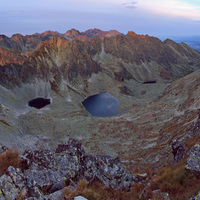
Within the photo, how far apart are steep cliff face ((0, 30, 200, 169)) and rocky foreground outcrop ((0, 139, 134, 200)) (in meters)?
14.4

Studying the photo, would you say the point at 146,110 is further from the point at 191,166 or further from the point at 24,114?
the point at 191,166

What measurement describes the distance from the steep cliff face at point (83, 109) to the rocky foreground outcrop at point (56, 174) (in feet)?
47.3

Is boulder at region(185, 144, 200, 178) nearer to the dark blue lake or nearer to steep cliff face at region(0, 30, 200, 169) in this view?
steep cliff face at region(0, 30, 200, 169)

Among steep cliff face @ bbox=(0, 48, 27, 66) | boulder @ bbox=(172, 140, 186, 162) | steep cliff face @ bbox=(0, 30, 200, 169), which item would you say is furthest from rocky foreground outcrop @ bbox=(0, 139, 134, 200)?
steep cliff face @ bbox=(0, 48, 27, 66)

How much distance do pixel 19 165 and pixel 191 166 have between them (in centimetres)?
1230

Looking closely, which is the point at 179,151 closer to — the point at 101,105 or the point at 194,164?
the point at 194,164

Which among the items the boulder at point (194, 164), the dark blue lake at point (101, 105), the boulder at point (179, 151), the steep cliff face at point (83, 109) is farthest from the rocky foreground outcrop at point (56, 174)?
the dark blue lake at point (101, 105)

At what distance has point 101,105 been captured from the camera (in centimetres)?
12056

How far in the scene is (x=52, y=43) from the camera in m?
155

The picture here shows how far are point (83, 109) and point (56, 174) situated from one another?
298ft

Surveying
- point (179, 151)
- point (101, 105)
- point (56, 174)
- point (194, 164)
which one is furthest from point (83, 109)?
point (194, 164)

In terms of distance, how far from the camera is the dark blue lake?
106375 millimetres

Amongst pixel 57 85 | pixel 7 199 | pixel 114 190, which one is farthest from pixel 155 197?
pixel 57 85

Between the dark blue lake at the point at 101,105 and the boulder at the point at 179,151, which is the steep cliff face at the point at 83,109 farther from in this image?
the boulder at the point at 179,151
